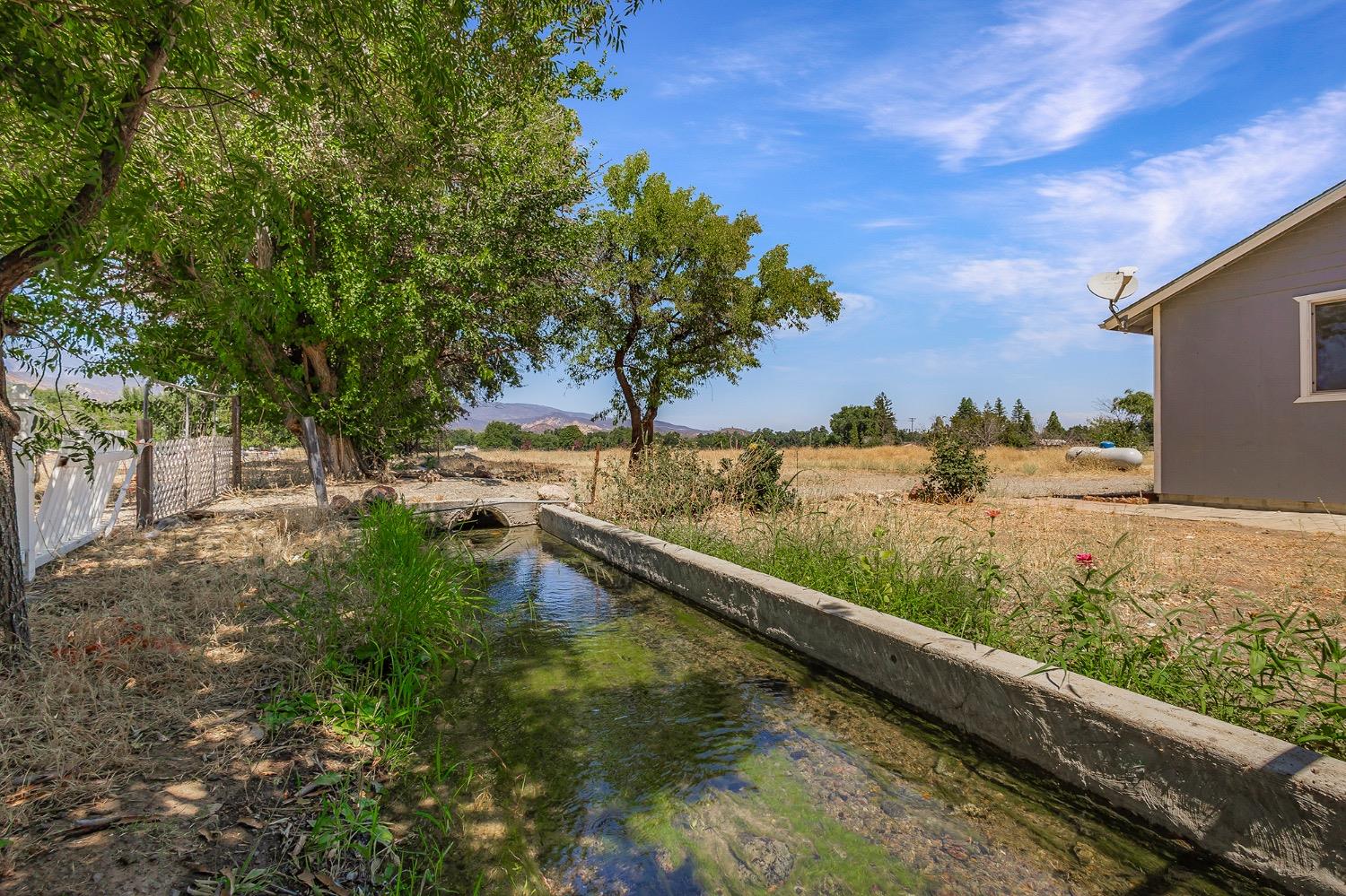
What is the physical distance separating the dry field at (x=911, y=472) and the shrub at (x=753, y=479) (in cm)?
39

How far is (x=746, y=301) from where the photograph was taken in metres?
16.6

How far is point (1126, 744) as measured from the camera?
246 centimetres

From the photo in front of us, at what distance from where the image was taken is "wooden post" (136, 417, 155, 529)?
7.24 metres

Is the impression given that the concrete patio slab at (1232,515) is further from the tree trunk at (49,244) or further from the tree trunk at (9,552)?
the tree trunk at (9,552)

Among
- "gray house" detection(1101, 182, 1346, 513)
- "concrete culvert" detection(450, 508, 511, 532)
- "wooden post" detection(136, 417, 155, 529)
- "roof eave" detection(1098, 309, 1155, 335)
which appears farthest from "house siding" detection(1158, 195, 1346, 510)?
"wooden post" detection(136, 417, 155, 529)

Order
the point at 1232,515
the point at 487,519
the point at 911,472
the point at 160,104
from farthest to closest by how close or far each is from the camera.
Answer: the point at 911,472, the point at 487,519, the point at 1232,515, the point at 160,104

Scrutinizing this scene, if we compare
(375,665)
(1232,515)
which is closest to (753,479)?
(375,665)

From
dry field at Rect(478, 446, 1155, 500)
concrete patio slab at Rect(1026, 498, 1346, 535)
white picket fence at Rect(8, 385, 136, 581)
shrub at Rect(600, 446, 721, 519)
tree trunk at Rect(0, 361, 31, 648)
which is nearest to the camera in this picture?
tree trunk at Rect(0, 361, 31, 648)

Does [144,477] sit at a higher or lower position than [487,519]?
higher

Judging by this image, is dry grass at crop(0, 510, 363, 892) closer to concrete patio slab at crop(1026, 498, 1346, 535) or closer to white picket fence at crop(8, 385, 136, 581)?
white picket fence at crop(8, 385, 136, 581)

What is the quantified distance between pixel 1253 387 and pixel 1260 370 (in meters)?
0.26

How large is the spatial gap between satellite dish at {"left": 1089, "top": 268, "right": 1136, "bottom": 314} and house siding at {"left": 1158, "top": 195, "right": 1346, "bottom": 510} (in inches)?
25.0

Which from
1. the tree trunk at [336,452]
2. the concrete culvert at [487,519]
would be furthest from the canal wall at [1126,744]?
the tree trunk at [336,452]

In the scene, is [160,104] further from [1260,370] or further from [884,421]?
[884,421]
